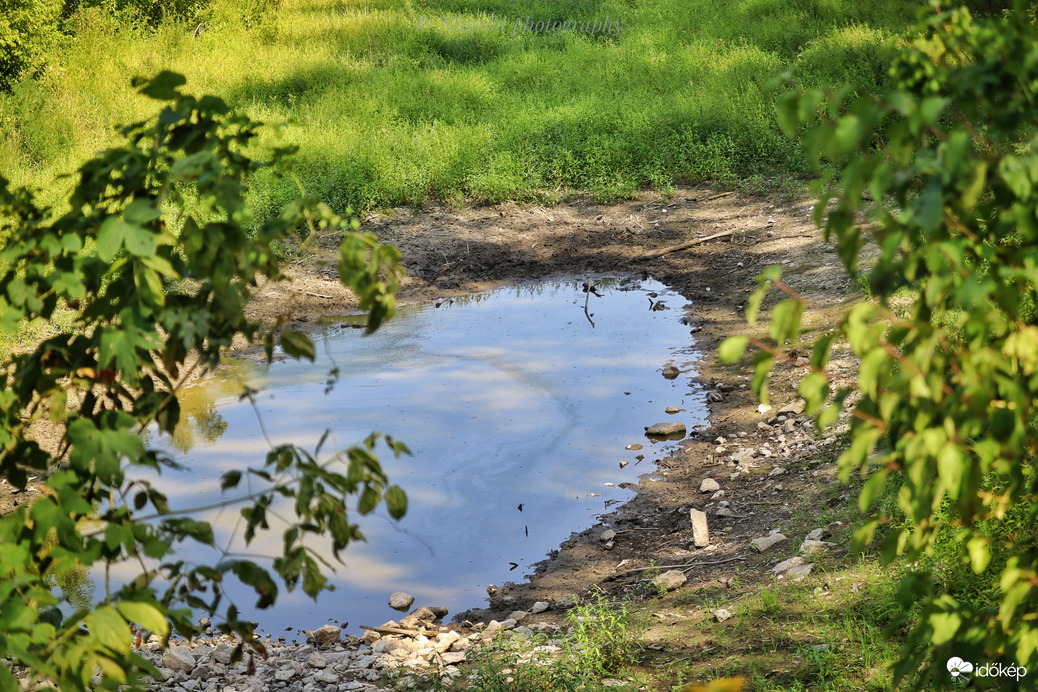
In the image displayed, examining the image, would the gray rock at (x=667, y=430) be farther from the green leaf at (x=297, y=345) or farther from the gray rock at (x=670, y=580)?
the green leaf at (x=297, y=345)

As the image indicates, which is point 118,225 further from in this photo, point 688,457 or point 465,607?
point 688,457

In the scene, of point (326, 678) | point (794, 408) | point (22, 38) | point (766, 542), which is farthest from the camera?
point (22, 38)

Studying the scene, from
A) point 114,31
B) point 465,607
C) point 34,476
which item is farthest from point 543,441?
point 114,31

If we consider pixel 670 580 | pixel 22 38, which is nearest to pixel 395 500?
pixel 670 580

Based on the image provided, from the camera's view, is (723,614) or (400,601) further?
(400,601)

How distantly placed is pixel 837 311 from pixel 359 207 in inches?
198

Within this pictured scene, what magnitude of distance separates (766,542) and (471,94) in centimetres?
910

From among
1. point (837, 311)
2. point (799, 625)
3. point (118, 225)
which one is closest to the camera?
point (118, 225)

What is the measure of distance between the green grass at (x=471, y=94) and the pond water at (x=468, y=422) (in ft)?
7.63

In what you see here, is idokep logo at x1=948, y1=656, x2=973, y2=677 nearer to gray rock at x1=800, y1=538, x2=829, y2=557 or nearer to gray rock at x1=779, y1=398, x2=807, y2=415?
gray rock at x1=800, y1=538, x2=829, y2=557

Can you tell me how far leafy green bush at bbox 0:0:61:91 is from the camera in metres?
11.4

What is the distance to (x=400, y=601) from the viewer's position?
4.12 meters

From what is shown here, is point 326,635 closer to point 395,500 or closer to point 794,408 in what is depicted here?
point 395,500

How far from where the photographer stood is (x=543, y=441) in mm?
5621
